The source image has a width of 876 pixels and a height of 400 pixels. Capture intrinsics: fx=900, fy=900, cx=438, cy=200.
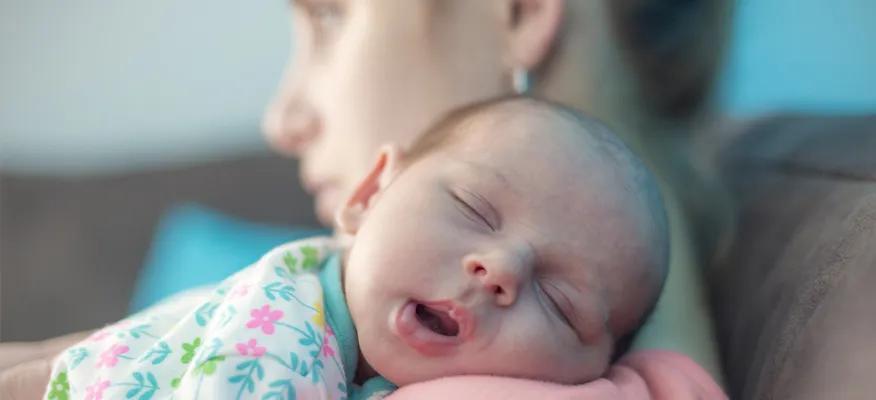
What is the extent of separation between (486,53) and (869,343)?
24.4 inches

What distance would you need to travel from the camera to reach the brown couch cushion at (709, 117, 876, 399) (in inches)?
27.3

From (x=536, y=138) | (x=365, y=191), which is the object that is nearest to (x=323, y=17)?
(x=365, y=191)

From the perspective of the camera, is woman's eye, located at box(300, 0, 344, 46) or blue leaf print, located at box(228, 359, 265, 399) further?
woman's eye, located at box(300, 0, 344, 46)

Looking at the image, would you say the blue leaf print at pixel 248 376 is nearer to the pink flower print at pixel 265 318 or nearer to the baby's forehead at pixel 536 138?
the pink flower print at pixel 265 318

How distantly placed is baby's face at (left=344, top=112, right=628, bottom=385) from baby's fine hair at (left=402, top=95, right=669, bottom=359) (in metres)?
0.03

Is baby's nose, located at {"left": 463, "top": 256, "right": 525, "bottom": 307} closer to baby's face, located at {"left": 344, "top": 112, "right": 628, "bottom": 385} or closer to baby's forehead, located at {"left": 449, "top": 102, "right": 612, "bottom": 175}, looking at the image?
baby's face, located at {"left": 344, "top": 112, "right": 628, "bottom": 385}

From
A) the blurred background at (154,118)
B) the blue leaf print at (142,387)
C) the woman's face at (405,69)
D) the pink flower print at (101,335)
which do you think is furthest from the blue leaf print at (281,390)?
the blurred background at (154,118)

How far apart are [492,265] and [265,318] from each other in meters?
0.19

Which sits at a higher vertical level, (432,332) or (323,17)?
(323,17)

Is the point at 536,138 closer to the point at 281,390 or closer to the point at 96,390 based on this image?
the point at 281,390

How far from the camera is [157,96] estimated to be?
2.61 m

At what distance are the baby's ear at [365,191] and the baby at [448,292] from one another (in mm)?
57

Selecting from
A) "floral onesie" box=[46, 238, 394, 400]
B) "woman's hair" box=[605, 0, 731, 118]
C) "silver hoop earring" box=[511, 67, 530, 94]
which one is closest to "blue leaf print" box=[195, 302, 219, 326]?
"floral onesie" box=[46, 238, 394, 400]

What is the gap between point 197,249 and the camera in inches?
69.3
